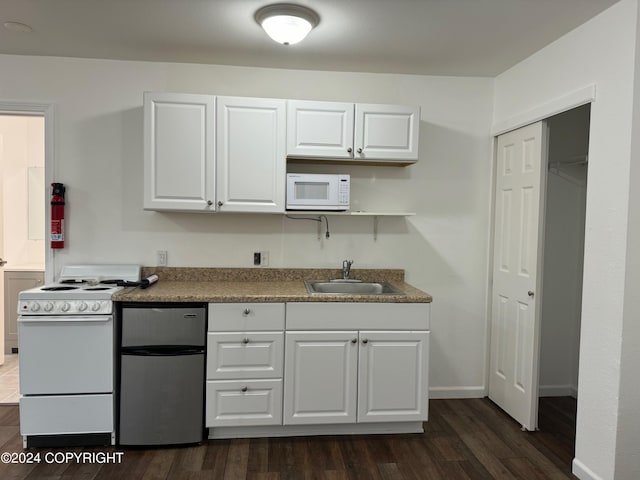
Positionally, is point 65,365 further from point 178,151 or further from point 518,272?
point 518,272

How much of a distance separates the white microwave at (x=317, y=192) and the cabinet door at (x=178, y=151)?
1.71ft

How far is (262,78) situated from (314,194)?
97 cm

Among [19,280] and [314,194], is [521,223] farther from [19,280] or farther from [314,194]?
[19,280]

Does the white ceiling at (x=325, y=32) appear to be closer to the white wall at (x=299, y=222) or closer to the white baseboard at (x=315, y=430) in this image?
the white wall at (x=299, y=222)

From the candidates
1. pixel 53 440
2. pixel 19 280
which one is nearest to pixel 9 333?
pixel 19 280

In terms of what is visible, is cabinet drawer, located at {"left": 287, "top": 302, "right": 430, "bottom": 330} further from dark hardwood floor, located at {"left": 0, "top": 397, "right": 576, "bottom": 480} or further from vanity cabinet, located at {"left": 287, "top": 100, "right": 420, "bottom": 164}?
vanity cabinet, located at {"left": 287, "top": 100, "right": 420, "bottom": 164}

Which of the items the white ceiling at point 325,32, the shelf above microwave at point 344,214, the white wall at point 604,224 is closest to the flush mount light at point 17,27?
the white ceiling at point 325,32

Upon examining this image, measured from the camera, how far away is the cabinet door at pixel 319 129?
2809 millimetres

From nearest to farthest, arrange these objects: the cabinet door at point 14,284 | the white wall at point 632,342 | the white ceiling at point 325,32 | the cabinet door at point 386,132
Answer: the white wall at point 632,342
the white ceiling at point 325,32
the cabinet door at point 386,132
the cabinet door at point 14,284

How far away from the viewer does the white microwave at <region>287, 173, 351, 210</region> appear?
9.26 ft

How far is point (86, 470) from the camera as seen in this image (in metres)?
2.29

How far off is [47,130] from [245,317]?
6.37 feet

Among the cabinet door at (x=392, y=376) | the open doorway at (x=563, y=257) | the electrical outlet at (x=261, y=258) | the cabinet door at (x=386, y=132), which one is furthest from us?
the open doorway at (x=563, y=257)

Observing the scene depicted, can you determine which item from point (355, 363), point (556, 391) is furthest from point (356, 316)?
point (556, 391)
